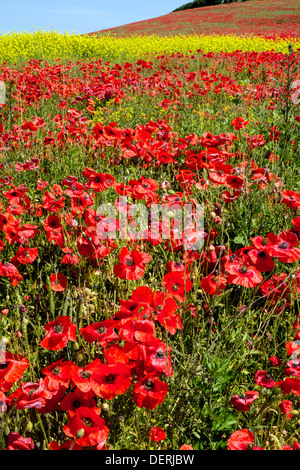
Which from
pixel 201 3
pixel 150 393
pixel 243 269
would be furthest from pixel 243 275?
pixel 201 3

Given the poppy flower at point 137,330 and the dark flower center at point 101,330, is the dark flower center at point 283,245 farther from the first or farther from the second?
the dark flower center at point 101,330

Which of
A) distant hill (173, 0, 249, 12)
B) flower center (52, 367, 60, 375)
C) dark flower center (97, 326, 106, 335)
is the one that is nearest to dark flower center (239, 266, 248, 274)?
dark flower center (97, 326, 106, 335)

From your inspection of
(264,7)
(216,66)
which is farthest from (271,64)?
(264,7)

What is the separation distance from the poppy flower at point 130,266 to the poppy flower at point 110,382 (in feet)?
1.62

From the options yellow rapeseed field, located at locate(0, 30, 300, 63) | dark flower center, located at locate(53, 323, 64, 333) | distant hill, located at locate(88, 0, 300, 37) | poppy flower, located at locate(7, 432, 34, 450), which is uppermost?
distant hill, located at locate(88, 0, 300, 37)

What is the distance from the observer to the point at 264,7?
4141 centimetres

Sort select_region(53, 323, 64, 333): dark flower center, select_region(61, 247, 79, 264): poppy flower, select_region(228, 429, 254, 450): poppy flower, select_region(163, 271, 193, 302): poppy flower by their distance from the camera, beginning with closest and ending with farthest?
select_region(228, 429, 254, 450): poppy flower → select_region(53, 323, 64, 333): dark flower center → select_region(163, 271, 193, 302): poppy flower → select_region(61, 247, 79, 264): poppy flower

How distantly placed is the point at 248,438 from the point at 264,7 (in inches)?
1960

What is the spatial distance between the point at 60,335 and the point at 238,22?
4053 cm

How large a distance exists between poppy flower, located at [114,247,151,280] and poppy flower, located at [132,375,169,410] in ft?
1.61

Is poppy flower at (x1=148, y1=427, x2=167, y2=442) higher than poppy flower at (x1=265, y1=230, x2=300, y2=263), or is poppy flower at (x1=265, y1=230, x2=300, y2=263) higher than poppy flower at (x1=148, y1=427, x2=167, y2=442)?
poppy flower at (x1=265, y1=230, x2=300, y2=263)

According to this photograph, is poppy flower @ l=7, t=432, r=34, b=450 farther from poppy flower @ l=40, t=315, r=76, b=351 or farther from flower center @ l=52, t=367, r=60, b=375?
poppy flower @ l=40, t=315, r=76, b=351

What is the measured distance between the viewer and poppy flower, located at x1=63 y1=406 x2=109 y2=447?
1171 mm

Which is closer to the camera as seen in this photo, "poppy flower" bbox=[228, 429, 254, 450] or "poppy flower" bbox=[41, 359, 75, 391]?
"poppy flower" bbox=[228, 429, 254, 450]
